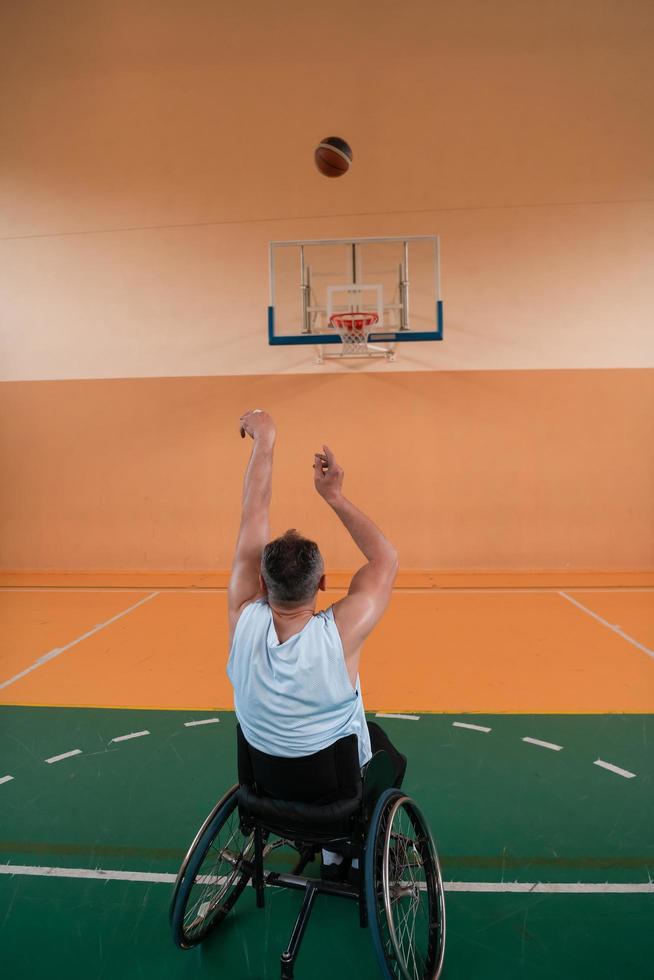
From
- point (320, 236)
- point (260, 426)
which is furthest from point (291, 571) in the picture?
point (320, 236)

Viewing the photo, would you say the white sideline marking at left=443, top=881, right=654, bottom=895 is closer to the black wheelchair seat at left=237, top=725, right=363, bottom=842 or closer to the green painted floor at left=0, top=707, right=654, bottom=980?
the green painted floor at left=0, top=707, right=654, bottom=980

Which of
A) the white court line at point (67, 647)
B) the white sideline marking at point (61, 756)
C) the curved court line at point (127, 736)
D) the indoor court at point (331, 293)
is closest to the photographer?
the white sideline marking at point (61, 756)

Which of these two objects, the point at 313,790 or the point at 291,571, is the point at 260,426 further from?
the point at 313,790

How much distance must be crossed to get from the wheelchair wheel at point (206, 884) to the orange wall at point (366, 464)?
5.36m

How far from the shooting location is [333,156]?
6215mm

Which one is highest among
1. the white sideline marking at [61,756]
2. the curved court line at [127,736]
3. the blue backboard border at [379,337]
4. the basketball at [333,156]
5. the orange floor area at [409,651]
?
the basketball at [333,156]

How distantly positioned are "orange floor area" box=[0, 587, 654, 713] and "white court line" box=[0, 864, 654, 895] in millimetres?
1551

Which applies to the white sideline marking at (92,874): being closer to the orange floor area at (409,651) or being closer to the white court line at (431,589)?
the orange floor area at (409,651)

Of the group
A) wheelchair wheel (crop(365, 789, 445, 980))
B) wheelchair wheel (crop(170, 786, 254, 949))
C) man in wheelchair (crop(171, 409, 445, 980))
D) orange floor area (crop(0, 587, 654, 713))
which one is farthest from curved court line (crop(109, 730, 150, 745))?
wheelchair wheel (crop(365, 789, 445, 980))

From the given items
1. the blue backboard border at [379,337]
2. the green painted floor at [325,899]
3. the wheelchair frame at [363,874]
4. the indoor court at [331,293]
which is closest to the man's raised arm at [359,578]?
the wheelchair frame at [363,874]

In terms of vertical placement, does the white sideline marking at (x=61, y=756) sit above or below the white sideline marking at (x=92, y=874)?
above

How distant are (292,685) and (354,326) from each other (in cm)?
543

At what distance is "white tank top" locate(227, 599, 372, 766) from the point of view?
170cm

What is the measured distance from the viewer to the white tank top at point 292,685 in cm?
170
